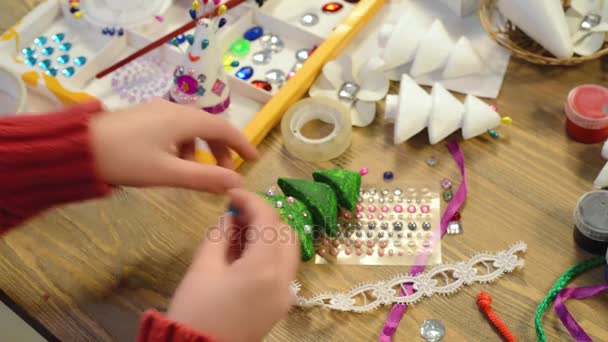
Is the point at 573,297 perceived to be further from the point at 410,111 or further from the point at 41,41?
the point at 41,41

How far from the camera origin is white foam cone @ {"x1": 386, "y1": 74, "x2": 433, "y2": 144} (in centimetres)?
92

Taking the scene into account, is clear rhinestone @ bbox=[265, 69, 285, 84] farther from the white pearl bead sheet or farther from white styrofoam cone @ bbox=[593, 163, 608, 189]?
white styrofoam cone @ bbox=[593, 163, 608, 189]

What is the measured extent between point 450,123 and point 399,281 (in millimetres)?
248

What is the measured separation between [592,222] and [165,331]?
0.53m

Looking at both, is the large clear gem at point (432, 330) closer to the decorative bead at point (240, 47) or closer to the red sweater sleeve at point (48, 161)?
the red sweater sleeve at point (48, 161)

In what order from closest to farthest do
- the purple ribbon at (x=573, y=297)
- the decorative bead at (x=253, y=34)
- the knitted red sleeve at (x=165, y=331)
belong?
the knitted red sleeve at (x=165, y=331), the purple ribbon at (x=573, y=297), the decorative bead at (x=253, y=34)

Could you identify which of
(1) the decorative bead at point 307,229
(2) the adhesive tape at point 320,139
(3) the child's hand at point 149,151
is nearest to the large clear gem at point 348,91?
(2) the adhesive tape at point 320,139

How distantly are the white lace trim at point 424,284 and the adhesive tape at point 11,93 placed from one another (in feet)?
1.56

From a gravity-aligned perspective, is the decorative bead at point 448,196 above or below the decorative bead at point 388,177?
above

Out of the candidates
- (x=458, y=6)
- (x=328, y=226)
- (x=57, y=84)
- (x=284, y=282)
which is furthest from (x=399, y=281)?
(x=57, y=84)

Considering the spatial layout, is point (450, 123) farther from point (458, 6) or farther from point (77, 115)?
point (77, 115)

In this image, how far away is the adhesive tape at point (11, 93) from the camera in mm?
932

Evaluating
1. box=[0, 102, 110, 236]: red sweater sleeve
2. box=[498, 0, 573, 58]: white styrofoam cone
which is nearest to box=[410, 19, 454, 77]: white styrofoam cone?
box=[498, 0, 573, 58]: white styrofoam cone

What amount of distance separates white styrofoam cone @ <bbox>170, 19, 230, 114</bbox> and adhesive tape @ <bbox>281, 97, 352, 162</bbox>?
0.11 meters
